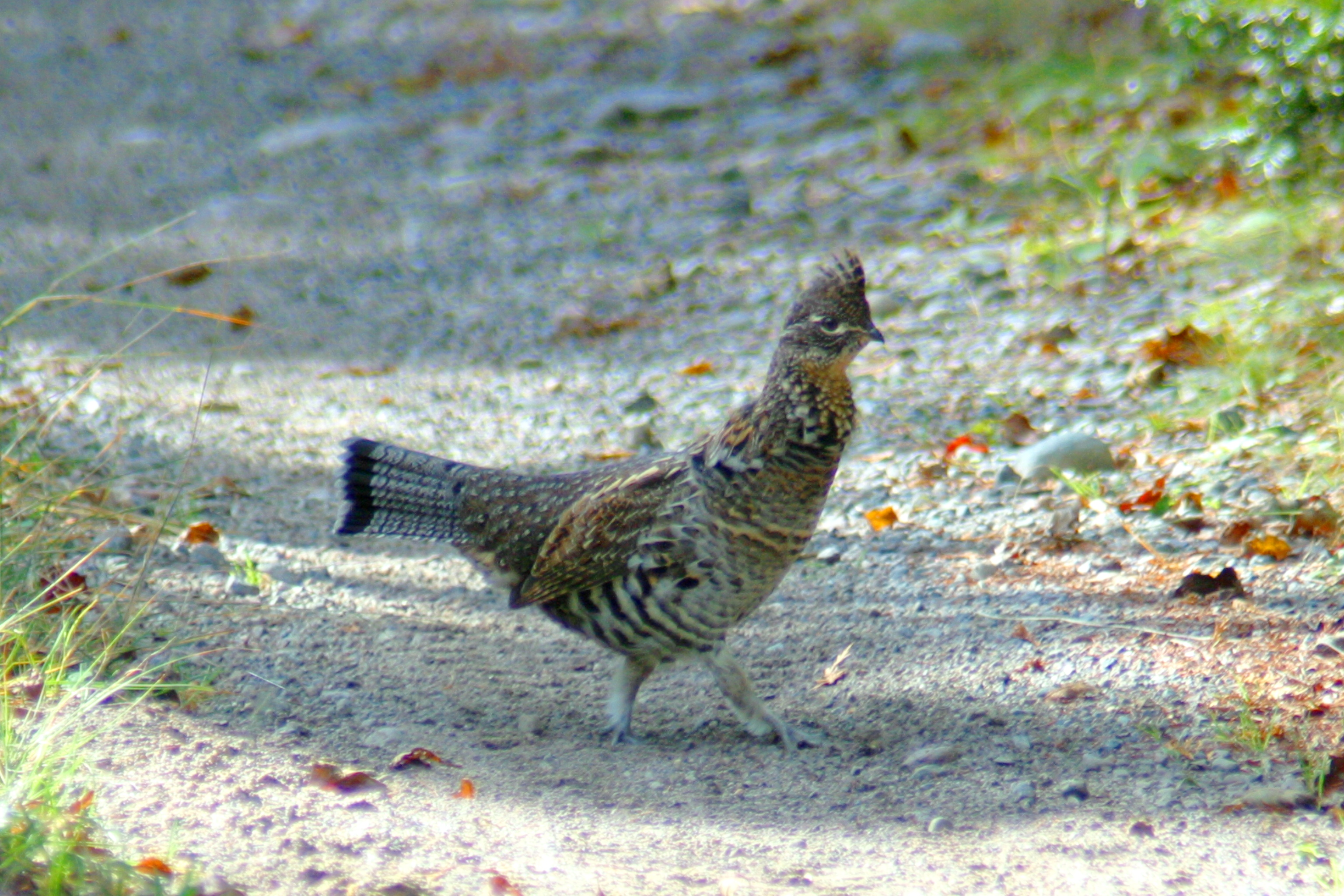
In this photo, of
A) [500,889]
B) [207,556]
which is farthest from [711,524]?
[207,556]

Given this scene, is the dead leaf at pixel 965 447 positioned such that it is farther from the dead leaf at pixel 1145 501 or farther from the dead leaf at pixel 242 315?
the dead leaf at pixel 242 315

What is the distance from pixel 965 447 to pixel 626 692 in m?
2.26

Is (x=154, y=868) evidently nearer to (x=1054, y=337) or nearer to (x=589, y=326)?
(x=1054, y=337)

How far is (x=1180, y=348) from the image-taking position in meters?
5.88

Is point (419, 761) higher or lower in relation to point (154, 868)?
lower

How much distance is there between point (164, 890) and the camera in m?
2.56

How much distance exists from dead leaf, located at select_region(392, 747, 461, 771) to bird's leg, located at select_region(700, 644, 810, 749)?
79cm

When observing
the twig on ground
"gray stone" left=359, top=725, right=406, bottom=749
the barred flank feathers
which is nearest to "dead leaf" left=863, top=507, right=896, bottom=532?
the twig on ground

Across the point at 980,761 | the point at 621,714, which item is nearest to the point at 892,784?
the point at 980,761

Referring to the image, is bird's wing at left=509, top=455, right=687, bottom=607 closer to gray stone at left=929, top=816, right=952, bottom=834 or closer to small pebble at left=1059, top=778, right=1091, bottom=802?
gray stone at left=929, top=816, right=952, bottom=834

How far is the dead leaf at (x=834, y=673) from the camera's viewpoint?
4.22 meters

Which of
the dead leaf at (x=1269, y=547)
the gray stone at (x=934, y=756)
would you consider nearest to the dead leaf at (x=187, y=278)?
the gray stone at (x=934, y=756)

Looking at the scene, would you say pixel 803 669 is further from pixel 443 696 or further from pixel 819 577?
pixel 443 696

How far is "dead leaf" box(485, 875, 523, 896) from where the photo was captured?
2.78m
